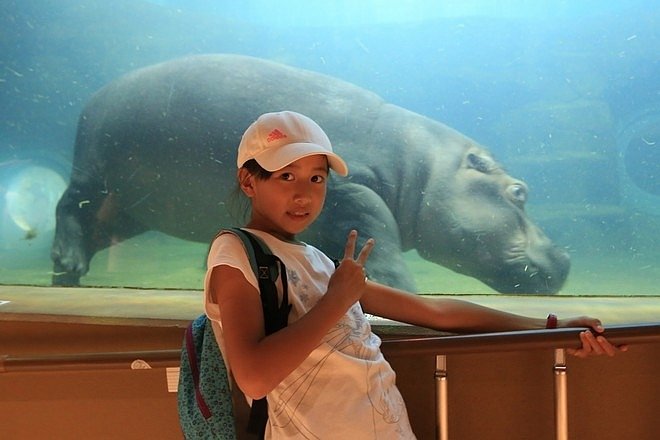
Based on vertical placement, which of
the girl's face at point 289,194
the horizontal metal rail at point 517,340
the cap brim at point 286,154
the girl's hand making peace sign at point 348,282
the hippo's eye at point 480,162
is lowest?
the horizontal metal rail at point 517,340

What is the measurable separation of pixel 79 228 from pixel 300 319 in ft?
11.9

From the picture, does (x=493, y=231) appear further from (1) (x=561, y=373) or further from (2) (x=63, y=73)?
(2) (x=63, y=73)

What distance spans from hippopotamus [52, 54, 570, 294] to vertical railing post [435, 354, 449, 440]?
98.5 inches

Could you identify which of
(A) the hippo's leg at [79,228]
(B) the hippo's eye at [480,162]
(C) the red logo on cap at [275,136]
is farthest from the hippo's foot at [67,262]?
(C) the red logo on cap at [275,136]

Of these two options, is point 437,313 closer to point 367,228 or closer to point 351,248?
point 351,248

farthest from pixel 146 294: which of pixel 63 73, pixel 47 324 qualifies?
pixel 63 73

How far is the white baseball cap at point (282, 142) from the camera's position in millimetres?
823

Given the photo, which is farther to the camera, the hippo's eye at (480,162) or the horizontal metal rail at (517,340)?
the hippo's eye at (480,162)

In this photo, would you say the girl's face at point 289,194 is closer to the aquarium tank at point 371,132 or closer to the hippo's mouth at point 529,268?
the aquarium tank at point 371,132

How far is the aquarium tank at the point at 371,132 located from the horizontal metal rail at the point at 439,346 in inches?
11.8

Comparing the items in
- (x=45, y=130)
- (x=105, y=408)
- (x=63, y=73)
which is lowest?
(x=105, y=408)

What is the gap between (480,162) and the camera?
12.7 feet

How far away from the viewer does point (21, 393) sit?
132 centimetres

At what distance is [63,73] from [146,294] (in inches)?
620
